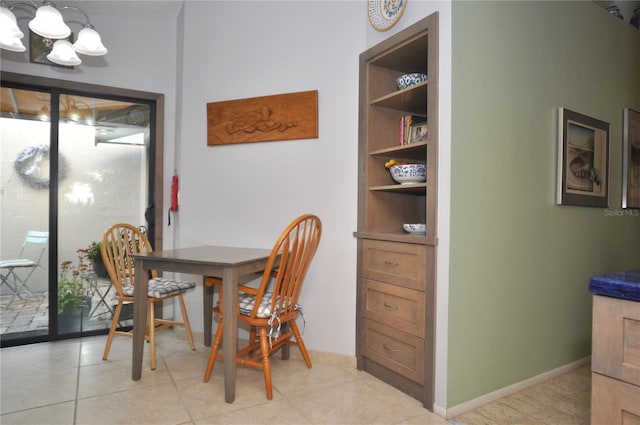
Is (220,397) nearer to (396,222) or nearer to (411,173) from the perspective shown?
(396,222)

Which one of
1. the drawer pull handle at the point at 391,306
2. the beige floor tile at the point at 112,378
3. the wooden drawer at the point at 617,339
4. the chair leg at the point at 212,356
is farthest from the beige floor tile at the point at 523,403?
the beige floor tile at the point at 112,378

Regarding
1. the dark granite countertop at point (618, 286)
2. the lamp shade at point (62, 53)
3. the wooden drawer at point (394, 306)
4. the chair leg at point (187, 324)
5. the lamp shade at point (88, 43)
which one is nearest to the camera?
the dark granite countertop at point (618, 286)

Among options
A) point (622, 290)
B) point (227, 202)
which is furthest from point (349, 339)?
point (622, 290)

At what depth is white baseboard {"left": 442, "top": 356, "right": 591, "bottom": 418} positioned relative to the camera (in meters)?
1.89

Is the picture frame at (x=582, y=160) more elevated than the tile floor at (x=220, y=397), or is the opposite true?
the picture frame at (x=582, y=160)

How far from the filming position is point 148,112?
333 cm

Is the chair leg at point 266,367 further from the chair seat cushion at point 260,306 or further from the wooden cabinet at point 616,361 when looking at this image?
the wooden cabinet at point 616,361

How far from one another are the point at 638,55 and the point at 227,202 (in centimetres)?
335

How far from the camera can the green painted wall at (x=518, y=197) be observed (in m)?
1.94

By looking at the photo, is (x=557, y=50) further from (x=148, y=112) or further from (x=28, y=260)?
(x=28, y=260)

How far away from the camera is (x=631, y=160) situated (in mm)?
2875

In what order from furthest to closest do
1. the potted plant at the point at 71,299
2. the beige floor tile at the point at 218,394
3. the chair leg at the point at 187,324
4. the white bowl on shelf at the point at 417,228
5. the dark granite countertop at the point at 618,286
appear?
the potted plant at the point at 71,299 → the chair leg at the point at 187,324 → the white bowl on shelf at the point at 417,228 → the beige floor tile at the point at 218,394 → the dark granite countertop at the point at 618,286

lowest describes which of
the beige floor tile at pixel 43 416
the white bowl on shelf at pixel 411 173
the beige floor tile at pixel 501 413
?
the beige floor tile at pixel 43 416

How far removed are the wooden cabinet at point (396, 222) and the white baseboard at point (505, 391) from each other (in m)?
0.10
